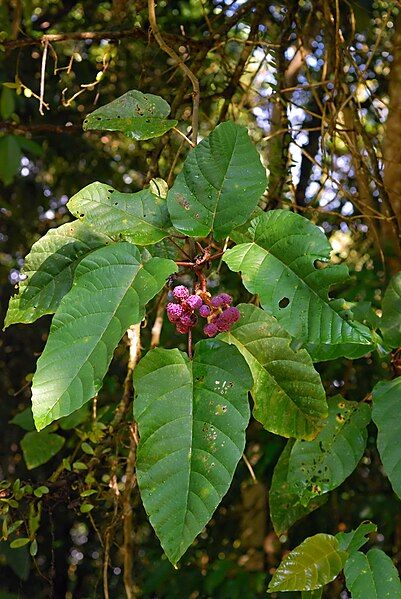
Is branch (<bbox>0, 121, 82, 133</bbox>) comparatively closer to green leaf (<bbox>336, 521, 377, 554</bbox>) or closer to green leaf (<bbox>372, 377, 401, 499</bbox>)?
green leaf (<bbox>372, 377, 401, 499</bbox>)

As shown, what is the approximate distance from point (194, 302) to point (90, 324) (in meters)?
0.11

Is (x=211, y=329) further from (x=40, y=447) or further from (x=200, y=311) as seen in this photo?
(x=40, y=447)

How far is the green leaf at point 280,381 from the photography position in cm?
96

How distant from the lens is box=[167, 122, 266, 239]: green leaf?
36.6 inches

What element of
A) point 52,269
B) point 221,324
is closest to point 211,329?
point 221,324

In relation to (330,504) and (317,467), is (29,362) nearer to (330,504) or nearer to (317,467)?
(330,504)

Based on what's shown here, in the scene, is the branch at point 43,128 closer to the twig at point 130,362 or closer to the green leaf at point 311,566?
the twig at point 130,362

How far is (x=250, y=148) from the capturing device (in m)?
0.97

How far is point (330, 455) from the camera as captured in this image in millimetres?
1140

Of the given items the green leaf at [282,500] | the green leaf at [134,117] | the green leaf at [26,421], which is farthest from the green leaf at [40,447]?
the green leaf at [134,117]

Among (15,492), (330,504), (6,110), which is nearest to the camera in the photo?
(15,492)

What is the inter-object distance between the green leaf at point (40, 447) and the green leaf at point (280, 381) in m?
0.66

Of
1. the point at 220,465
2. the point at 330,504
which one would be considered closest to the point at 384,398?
the point at 220,465

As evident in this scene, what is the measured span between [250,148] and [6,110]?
1151 millimetres
